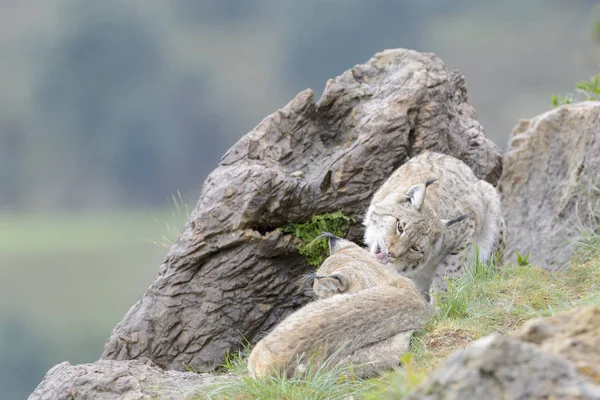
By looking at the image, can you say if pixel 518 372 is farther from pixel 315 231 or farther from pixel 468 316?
pixel 315 231

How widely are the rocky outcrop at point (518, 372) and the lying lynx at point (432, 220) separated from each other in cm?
477

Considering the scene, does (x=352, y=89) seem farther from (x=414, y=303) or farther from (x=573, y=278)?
(x=414, y=303)

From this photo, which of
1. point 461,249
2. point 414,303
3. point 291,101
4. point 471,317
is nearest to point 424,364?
point 414,303

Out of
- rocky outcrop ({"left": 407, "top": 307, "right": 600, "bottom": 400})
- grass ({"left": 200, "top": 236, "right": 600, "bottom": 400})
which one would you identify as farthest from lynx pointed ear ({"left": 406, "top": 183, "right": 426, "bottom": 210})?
rocky outcrop ({"left": 407, "top": 307, "right": 600, "bottom": 400})

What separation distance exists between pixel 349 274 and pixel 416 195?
1.61 metres

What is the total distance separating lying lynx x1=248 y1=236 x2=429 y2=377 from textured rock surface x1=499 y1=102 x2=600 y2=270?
4.37 metres

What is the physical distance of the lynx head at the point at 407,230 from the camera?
782 centimetres

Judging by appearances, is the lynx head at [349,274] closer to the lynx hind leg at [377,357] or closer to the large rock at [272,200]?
the lynx hind leg at [377,357]

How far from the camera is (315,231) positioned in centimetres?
919

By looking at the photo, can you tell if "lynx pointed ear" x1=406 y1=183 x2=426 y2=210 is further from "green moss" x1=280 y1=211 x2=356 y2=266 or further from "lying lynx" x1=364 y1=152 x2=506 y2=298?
"green moss" x1=280 y1=211 x2=356 y2=266

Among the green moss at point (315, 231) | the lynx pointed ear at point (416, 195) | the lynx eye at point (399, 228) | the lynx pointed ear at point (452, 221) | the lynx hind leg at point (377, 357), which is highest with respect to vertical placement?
the green moss at point (315, 231)

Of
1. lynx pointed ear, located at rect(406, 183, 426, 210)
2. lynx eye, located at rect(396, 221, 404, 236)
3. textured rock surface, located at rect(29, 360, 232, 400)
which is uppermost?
lynx pointed ear, located at rect(406, 183, 426, 210)

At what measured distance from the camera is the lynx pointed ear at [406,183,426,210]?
307 inches

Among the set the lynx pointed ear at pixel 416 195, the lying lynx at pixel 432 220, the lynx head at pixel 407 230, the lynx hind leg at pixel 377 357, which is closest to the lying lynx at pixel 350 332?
the lynx hind leg at pixel 377 357
